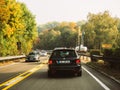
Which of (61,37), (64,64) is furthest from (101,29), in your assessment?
(64,64)

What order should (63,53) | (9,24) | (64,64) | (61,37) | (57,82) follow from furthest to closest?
1. (61,37)
2. (9,24)
3. (63,53)
4. (64,64)
5. (57,82)

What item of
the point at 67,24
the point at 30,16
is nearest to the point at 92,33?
the point at 30,16

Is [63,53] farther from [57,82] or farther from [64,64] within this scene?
[57,82]

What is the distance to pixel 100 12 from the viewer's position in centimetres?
10831

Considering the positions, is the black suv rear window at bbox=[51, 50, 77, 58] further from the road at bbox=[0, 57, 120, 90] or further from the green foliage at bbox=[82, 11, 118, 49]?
the green foliage at bbox=[82, 11, 118, 49]

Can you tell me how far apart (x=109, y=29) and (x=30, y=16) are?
3546 cm

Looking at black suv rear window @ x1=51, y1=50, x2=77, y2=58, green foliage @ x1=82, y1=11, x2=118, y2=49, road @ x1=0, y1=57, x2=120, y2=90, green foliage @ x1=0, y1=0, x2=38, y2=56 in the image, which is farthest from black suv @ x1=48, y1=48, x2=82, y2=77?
green foliage @ x1=82, y1=11, x2=118, y2=49

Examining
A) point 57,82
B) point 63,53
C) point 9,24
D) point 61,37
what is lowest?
point 57,82

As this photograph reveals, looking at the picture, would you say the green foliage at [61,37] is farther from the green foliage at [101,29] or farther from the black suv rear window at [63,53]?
the black suv rear window at [63,53]

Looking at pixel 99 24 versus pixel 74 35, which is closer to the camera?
pixel 99 24

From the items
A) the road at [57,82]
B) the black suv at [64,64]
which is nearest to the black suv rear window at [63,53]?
the black suv at [64,64]

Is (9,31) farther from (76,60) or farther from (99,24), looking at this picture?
(99,24)

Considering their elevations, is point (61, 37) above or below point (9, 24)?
above

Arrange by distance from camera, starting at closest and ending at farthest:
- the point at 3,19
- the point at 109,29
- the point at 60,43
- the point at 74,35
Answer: the point at 3,19
the point at 109,29
the point at 74,35
the point at 60,43
